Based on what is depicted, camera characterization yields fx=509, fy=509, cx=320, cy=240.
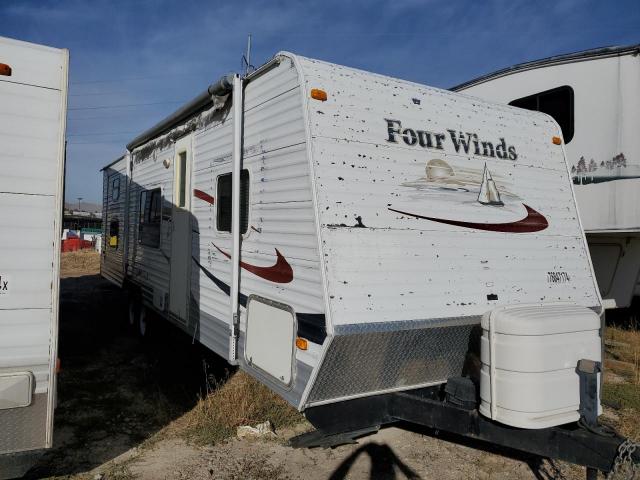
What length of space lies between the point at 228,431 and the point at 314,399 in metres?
1.73

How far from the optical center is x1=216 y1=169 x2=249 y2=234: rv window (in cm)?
421

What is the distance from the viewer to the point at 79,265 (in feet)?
66.0

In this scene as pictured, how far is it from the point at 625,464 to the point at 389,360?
1.44 m

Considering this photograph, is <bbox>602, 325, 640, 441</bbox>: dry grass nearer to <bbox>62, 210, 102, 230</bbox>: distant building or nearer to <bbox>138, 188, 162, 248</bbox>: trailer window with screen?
<bbox>138, 188, 162, 248</bbox>: trailer window with screen

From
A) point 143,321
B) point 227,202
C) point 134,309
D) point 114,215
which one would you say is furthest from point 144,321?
point 227,202

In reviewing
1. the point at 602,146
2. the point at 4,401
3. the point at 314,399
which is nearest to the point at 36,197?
the point at 4,401

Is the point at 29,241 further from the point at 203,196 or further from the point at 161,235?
the point at 161,235

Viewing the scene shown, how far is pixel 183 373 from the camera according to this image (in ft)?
20.8

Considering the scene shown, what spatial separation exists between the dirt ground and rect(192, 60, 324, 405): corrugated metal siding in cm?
90

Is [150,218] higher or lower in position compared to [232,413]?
higher

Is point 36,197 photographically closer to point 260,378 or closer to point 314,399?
point 260,378

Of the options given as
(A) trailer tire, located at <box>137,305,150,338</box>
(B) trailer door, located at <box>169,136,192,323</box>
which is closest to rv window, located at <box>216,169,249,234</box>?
(B) trailer door, located at <box>169,136,192,323</box>

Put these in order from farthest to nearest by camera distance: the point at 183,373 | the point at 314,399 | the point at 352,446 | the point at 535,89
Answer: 1. the point at 535,89
2. the point at 183,373
3. the point at 352,446
4. the point at 314,399

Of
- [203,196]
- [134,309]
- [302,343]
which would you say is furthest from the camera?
[134,309]
